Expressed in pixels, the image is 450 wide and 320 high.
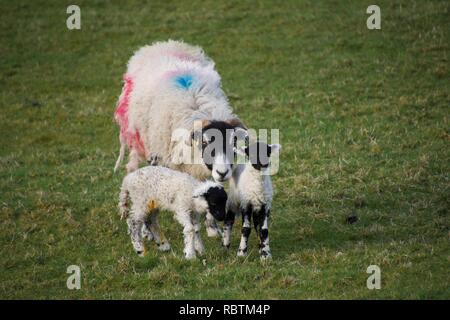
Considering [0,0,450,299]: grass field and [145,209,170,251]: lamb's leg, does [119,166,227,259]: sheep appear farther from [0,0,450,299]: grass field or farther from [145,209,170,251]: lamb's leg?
[0,0,450,299]: grass field

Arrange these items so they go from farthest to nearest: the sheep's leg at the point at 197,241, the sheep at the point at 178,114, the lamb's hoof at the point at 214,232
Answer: the lamb's hoof at the point at 214,232
the sheep at the point at 178,114
the sheep's leg at the point at 197,241

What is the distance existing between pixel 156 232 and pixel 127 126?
2395 mm

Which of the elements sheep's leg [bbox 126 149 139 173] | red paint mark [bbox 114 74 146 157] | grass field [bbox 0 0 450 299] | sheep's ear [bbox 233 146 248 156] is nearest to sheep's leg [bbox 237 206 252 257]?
grass field [bbox 0 0 450 299]

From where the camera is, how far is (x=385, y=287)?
317 inches

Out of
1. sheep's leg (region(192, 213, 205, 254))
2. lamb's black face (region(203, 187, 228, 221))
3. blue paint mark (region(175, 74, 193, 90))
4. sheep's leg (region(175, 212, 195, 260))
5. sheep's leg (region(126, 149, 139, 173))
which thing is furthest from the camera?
sheep's leg (region(126, 149, 139, 173))

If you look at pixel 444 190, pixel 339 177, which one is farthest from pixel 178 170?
pixel 444 190

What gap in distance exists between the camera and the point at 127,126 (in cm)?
1192

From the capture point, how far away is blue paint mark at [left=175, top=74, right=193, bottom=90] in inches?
428

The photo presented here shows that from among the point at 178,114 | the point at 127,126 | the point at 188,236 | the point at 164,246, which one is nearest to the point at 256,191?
the point at 188,236

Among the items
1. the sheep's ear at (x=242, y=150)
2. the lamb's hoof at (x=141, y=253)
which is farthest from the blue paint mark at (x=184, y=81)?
the lamb's hoof at (x=141, y=253)

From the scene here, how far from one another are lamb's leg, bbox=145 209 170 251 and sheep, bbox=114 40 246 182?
0.75 meters

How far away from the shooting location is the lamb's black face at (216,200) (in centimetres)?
904

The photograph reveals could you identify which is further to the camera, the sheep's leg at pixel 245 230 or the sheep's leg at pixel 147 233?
the sheep's leg at pixel 147 233

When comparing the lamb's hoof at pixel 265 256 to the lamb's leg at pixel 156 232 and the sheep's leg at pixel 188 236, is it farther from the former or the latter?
the lamb's leg at pixel 156 232
